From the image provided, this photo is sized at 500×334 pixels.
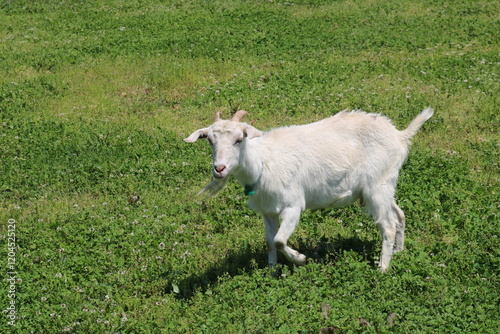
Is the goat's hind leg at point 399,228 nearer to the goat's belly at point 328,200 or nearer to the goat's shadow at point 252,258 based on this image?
the goat's shadow at point 252,258

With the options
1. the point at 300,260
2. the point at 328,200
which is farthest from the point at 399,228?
the point at 300,260

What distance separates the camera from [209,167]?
10.2 metres

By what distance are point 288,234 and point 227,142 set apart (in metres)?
1.28

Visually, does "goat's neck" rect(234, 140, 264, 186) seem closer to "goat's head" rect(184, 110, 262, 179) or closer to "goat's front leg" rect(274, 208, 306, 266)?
"goat's head" rect(184, 110, 262, 179)

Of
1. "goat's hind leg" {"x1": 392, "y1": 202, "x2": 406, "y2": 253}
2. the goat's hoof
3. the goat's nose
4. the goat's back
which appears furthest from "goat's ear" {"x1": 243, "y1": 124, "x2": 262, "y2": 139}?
"goat's hind leg" {"x1": 392, "y1": 202, "x2": 406, "y2": 253}

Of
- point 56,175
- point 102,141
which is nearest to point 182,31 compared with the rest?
point 102,141

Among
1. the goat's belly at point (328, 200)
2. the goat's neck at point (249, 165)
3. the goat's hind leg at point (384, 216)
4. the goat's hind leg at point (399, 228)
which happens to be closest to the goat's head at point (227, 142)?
the goat's neck at point (249, 165)

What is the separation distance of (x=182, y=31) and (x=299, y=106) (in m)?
6.05

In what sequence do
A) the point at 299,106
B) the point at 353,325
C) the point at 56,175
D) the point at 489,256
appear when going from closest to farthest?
the point at 353,325
the point at 489,256
the point at 56,175
the point at 299,106

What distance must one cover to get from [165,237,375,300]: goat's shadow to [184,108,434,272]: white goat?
1.05 ft

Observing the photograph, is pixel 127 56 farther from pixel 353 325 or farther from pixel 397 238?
pixel 353 325

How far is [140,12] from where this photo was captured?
18.9m

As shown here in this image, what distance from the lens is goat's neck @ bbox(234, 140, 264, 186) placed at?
6782 mm

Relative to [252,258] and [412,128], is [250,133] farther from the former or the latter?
[412,128]
